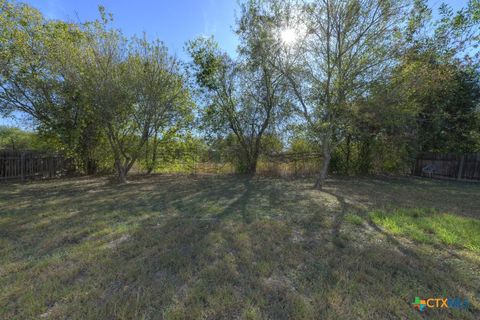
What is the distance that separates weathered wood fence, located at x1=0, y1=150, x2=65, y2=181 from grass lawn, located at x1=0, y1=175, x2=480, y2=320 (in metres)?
5.17

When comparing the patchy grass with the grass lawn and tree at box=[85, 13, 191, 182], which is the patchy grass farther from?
tree at box=[85, 13, 191, 182]

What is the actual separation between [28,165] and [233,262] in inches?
423

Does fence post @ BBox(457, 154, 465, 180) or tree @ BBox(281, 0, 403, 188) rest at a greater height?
tree @ BBox(281, 0, 403, 188)

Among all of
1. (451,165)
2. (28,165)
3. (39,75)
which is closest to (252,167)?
(39,75)

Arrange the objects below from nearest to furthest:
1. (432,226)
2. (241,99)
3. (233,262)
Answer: (233,262)
(432,226)
(241,99)

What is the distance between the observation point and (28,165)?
8.77 m

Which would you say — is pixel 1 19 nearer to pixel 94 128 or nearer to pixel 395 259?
pixel 94 128

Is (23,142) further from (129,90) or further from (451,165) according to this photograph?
(451,165)

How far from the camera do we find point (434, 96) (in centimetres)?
1076

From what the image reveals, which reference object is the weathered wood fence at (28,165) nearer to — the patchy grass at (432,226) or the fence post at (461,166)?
the patchy grass at (432,226)

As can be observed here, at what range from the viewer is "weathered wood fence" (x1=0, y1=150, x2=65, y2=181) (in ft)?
26.7

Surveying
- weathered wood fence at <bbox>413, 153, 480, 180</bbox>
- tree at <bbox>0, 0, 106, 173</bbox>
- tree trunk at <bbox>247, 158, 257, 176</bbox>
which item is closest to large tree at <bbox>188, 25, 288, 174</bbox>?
tree trunk at <bbox>247, 158, 257, 176</bbox>

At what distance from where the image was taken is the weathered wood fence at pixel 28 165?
814 centimetres

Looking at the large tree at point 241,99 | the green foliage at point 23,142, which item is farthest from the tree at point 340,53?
the green foliage at point 23,142
